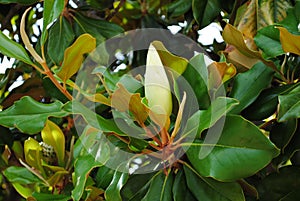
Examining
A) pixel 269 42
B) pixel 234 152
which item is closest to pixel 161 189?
pixel 234 152

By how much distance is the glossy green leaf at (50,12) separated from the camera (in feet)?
2.43

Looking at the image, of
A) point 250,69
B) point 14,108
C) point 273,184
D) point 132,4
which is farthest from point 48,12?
point 132,4

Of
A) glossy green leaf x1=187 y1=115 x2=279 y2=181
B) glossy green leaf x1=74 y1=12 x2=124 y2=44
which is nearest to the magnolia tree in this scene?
glossy green leaf x1=187 y1=115 x2=279 y2=181

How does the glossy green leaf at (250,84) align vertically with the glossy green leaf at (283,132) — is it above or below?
above

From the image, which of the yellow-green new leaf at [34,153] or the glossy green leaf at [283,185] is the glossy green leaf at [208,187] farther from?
the yellow-green new leaf at [34,153]

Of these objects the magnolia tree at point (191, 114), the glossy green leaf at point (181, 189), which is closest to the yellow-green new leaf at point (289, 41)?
the magnolia tree at point (191, 114)

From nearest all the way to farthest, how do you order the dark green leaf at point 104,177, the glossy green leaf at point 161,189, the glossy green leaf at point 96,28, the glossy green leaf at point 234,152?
1. the glossy green leaf at point 234,152
2. the glossy green leaf at point 161,189
3. the dark green leaf at point 104,177
4. the glossy green leaf at point 96,28

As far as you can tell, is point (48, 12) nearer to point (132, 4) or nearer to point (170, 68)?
point (170, 68)

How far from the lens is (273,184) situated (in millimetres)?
757

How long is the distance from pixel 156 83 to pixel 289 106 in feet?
0.55

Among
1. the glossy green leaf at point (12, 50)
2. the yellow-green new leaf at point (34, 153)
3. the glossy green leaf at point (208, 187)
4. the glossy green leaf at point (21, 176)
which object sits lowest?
the glossy green leaf at point (21, 176)

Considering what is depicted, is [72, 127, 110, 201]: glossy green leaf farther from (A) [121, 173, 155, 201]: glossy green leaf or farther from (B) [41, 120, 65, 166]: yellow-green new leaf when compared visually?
(B) [41, 120, 65, 166]: yellow-green new leaf

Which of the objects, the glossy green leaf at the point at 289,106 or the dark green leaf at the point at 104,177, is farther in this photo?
the dark green leaf at the point at 104,177

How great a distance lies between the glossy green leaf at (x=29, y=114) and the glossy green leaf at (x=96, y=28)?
1.29ft
